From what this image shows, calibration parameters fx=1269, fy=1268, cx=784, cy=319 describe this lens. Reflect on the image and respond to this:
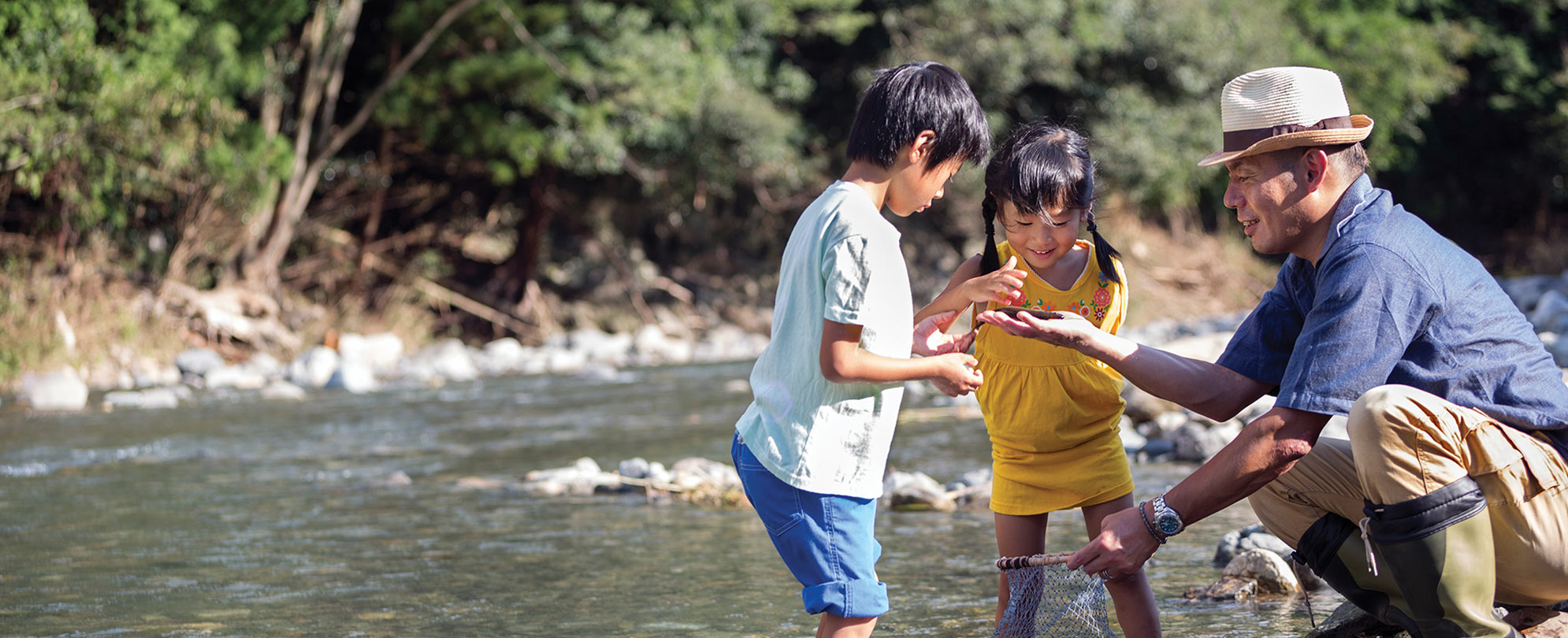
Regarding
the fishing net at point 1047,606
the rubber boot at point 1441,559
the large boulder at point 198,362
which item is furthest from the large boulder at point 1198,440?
the large boulder at point 198,362

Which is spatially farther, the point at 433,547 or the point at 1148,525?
the point at 433,547

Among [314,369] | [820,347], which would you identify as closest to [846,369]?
[820,347]

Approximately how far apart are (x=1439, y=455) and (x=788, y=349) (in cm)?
109

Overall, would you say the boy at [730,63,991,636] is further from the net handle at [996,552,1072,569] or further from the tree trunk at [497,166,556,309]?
the tree trunk at [497,166,556,309]

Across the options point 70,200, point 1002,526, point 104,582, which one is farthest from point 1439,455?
point 70,200

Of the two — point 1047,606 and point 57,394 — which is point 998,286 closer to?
point 1047,606

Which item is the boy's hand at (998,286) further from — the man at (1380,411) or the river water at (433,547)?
the river water at (433,547)

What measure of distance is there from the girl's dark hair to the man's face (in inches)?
16.7

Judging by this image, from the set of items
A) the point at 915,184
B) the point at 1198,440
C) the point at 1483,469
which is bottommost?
the point at 1198,440

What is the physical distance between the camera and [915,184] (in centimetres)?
236

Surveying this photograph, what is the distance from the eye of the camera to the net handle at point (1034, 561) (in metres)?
2.29

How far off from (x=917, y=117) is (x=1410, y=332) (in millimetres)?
914

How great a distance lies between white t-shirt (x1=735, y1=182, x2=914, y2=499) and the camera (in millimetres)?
2174

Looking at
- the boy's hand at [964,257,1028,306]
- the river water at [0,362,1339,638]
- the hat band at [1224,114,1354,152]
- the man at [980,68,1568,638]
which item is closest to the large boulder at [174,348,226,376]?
the river water at [0,362,1339,638]
